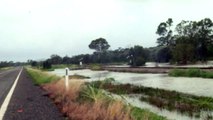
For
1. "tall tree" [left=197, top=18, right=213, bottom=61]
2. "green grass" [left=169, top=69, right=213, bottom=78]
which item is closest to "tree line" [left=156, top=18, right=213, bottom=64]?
"tall tree" [left=197, top=18, right=213, bottom=61]

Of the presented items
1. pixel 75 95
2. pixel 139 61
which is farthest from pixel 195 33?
pixel 75 95

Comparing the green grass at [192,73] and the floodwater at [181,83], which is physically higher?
the green grass at [192,73]

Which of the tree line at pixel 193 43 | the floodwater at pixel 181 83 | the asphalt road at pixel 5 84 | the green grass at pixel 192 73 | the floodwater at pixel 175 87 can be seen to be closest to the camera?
the floodwater at pixel 175 87

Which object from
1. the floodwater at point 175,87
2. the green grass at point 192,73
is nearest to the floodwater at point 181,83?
the floodwater at point 175,87

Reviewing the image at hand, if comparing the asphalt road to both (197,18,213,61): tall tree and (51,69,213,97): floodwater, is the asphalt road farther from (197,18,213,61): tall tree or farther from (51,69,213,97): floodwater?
(197,18,213,61): tall tree

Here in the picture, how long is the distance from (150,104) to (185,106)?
2247mm

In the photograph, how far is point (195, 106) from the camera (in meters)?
16.4

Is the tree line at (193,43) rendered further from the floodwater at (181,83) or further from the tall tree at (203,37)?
the floodwater at (181,83)

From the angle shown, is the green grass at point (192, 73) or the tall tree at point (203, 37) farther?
the tall tree at point (203, 37)

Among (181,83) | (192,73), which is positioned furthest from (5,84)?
(192,73)

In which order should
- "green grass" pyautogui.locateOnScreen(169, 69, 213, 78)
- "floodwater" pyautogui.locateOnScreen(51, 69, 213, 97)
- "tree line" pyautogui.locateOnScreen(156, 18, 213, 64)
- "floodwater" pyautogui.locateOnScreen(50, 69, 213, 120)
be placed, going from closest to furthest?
"floodwater" pyautogui.locateOnScreen(50, 69, 213, 120) → "floodwater" pyautogui.locateOnScreen(51, 69, 213, 97) → "green grass" pyautogui.locateOnScreen(169, 69, 213, 78) → "tree line" pyautogui.locateOnScreen(156, 18, 213, 64)

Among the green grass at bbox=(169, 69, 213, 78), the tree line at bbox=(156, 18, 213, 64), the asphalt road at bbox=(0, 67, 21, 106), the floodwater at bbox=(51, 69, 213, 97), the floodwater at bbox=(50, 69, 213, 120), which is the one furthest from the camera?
the tree line at bbox=(156, 18, 213, 64)

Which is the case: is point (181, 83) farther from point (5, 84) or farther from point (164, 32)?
point (164, 32)

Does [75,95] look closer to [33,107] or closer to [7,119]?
[33,107]
